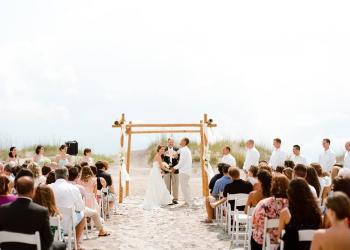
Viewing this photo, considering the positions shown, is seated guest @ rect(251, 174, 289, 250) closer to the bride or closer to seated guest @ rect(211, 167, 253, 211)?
seated guest @ rect(211, 167, 253, 211)

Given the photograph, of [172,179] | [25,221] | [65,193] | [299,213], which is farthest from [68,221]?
[172,179]

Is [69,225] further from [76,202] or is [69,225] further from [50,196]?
[50,196]

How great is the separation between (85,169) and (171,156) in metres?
7.41

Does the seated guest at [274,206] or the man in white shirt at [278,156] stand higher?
the man in white shirt at [278,156]

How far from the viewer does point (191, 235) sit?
12172 mm

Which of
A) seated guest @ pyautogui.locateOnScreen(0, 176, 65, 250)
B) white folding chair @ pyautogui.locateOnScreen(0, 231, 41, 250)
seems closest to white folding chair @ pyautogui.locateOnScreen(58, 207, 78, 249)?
seated guest @ pyautogui.locateOnScreen(0, 176, 65, 250)

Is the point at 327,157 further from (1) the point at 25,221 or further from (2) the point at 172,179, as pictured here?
(1) the point at 25,221

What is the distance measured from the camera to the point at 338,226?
5113 millimetres

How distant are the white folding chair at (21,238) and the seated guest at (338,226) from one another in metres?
2.98

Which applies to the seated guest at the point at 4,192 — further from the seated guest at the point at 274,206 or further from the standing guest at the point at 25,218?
the seated guest at the point at 274,206

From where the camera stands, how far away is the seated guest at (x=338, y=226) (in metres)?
5.05

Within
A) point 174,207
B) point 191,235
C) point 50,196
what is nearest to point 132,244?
point 191,235

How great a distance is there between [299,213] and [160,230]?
686 centimetres

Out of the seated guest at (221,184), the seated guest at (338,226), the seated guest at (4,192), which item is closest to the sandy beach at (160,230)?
the seated guest at (221,184)
